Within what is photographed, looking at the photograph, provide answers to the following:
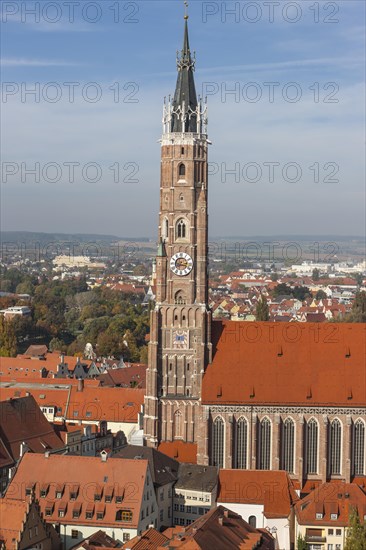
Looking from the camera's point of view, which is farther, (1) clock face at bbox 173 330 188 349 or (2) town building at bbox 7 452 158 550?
(1) clock face at bbox 173 330 188 349

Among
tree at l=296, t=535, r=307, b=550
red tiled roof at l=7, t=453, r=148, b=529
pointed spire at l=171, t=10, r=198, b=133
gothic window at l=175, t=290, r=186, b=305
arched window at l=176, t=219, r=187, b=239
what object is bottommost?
tree at l=296, t=535, r=307, b=550

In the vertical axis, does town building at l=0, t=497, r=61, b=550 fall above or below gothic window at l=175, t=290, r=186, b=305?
below

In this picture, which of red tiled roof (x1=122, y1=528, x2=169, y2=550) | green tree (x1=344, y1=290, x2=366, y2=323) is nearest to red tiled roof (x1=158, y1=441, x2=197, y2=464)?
red tiled roof (x1=122, y1=528, x2=169, y2=550)

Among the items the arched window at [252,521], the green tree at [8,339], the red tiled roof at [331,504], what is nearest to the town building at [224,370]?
the red tiled roof at [331,504]

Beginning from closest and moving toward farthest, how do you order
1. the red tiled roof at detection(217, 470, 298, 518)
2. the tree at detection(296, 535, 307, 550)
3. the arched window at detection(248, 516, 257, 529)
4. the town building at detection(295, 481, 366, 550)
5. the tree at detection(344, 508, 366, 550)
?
1. the tree at detection(344, 508, 366, 550)
2. the tree at detection(296, 535, 307, 550)
3. the town building at detection(295, 481, 366, 550)
4. the arched window at detection(248, 516, 257, 529)
5. the red tiled roof at detection(217, 470, 298, 518)

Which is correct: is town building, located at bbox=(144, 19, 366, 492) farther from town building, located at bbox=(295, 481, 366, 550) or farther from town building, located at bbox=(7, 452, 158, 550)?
town building, located at bbox=(7, 452, 158, 550)

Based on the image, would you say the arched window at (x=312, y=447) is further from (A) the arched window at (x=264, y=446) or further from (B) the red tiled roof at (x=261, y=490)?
(B) the red tiled roof at (x=261, y=490)

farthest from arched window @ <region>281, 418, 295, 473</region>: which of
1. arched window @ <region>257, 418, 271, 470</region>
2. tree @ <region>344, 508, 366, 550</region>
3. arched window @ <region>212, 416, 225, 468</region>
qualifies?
tree @ <region>344, 508, 366, 550</region>

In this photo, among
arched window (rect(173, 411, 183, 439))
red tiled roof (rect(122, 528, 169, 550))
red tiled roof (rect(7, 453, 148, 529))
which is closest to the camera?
red tiled roof (rect(122, 528, 169, 550))
